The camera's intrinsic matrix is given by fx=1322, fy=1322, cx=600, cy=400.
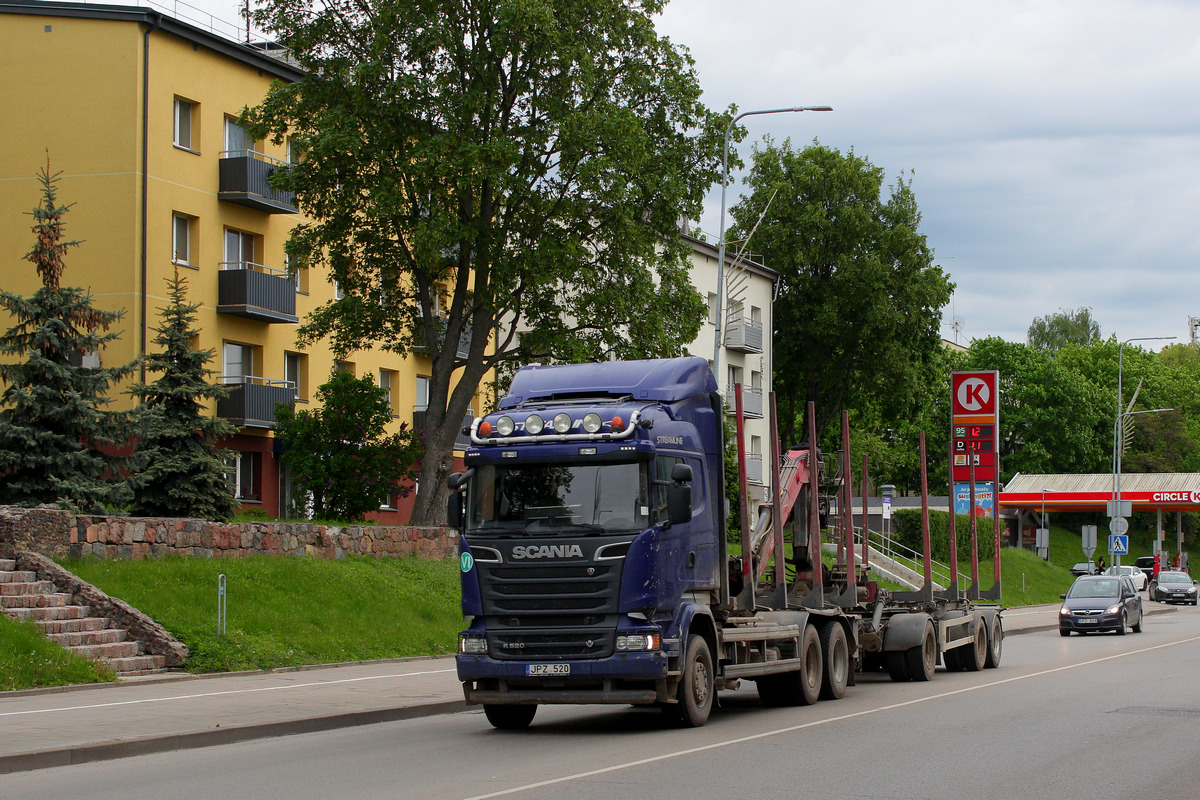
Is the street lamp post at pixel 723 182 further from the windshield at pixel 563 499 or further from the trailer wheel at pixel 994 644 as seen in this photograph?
the windshield at pixel 563 499

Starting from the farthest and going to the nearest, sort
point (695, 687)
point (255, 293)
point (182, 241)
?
1. point (255, 293)
2. point (182, 241)
3. point (695, 687)

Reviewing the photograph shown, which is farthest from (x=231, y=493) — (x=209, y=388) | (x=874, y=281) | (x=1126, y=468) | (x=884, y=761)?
(x=1126, y=468)

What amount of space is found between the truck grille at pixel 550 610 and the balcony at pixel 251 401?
24.1 m

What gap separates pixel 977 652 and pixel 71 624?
14.7m

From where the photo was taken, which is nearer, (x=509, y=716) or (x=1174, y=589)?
(x=509, y=716)

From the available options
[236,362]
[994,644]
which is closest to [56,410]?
[236,362]

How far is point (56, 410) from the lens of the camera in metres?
23.1

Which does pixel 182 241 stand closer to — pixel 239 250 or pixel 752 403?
pixel 239 250

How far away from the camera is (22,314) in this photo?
23.3 meters

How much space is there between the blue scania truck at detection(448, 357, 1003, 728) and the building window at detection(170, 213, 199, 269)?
2315 centimetres

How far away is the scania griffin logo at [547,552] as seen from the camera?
516 inches

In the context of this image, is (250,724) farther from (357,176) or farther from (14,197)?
(14,197)

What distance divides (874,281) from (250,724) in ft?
141

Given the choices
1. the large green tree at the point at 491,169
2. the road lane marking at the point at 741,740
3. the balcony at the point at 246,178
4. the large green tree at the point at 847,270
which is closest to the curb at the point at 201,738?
the road lane marking at the point at 741,740
